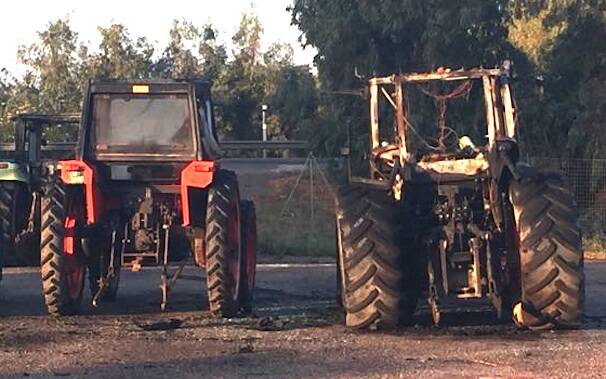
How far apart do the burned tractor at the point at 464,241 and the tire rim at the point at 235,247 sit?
1.64 m

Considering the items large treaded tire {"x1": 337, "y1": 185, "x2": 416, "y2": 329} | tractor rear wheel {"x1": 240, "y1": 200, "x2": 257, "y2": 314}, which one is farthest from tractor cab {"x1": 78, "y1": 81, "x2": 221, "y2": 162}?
large treaded tire {"x1": 337, "y1": 185, "x2": 416, "y2": 329}

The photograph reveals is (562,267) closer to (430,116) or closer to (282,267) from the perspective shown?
(282,267)

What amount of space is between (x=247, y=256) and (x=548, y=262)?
436cm

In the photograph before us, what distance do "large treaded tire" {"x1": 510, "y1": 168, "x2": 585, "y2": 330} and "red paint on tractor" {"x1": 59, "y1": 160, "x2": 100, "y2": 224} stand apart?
4799 mm

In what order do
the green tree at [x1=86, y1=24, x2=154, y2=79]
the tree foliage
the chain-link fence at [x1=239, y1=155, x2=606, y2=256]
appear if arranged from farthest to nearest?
the green tree at [x1=86, y1=24, x2=154, y2=79], the tree foliage, the chain-link fence at [x1=239, y1=155, x2=606, y2=256]

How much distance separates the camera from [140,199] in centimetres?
1452

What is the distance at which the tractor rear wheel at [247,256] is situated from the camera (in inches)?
573

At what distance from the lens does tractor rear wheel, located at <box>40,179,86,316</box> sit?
13891 millimetres

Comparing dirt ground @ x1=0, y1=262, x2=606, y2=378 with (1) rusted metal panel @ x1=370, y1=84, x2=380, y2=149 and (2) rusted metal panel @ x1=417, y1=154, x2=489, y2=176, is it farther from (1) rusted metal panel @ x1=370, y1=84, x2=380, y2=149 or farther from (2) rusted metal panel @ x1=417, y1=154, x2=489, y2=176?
(1) rusted metal panel @ x1=370, y1=84, x2=380, y2=149

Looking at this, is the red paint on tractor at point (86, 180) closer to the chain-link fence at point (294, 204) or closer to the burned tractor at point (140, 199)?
the burned tractor at point (140, 199)

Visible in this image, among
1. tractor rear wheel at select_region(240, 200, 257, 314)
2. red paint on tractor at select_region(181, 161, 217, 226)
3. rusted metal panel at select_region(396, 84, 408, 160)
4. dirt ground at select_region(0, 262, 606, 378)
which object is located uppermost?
rusted metal panel at select_region(396, 84, 408, 160)

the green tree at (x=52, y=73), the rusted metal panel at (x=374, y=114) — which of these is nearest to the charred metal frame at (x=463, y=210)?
the rusted metal panel at (x=374, y=114)

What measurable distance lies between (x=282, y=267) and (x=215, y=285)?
327 inches

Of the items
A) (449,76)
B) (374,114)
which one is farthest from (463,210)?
(374,114)
